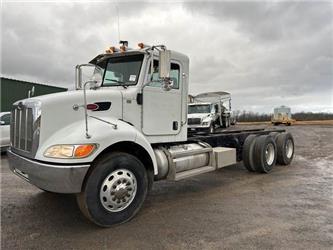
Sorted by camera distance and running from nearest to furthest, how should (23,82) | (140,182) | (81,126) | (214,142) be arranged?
(81,126)
(140,182)
(214,142)
(23,82)

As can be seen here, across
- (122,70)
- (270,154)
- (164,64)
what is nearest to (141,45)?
(122,70)

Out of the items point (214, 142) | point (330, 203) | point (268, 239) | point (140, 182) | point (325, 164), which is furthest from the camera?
point (325, 164)

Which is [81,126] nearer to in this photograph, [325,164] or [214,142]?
[214,142]

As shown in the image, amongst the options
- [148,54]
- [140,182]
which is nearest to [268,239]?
[140,182]

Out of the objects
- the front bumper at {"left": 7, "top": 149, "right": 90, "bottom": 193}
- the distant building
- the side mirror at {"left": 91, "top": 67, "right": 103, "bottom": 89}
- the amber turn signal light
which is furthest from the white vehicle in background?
the amber turn signal light

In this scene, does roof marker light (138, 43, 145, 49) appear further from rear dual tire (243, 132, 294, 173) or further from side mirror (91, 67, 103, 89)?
rear dual tire (243, 132, 294, 173)

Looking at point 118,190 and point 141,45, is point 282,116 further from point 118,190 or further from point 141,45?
point 118,190

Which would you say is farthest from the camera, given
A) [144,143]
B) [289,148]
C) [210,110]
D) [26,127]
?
[210,110]

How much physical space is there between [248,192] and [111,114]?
3187 mm

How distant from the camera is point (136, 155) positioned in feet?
14.9

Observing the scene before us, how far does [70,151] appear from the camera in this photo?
3656 millimetres

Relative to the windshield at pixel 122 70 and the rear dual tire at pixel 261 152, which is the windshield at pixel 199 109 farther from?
the windshield at pixel 122 70

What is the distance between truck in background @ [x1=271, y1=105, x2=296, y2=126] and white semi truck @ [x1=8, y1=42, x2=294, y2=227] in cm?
3305

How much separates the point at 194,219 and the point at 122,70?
2.74 metres
